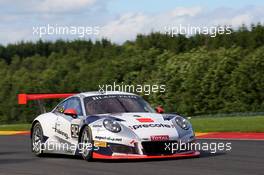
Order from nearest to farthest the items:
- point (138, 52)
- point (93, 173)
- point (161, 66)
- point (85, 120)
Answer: point (93, 173) < point (85, 120) < point (161, 66) < point (138, 52)

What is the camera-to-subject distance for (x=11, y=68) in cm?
8988

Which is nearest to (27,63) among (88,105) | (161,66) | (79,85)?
(79,85)

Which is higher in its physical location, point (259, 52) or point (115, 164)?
point (259, 52)

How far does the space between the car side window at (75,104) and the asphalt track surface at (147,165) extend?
31.9 inches

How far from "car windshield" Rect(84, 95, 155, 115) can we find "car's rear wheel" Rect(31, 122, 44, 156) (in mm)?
1449

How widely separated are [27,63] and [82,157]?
8204 cm

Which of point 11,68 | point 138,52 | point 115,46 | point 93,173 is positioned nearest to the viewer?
point 93,173

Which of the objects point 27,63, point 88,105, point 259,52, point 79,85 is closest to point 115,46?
point 79,85

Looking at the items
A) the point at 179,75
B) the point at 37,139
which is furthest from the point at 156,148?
the point at 179,75

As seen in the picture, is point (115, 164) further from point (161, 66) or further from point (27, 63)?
point (27, 63)

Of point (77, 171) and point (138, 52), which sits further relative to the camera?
point (138, 52)

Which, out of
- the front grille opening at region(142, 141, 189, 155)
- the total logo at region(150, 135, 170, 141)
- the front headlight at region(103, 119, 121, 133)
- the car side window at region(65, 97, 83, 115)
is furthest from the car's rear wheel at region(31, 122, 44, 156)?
the total logo at region(150, 135, 170, 141)

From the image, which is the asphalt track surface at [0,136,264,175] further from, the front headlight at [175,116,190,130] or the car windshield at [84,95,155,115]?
the car windshield at [84,95,155,115]

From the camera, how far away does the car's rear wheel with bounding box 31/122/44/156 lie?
515 inches
